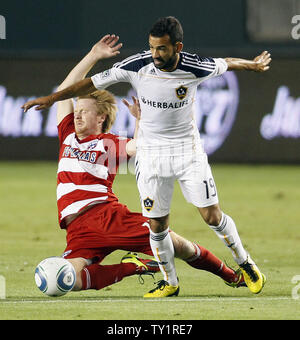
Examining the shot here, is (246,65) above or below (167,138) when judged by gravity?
above

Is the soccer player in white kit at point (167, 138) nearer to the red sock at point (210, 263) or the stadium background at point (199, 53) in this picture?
the red sock at point (210, 263)

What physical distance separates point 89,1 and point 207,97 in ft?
11.1

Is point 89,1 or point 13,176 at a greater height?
point 89,1

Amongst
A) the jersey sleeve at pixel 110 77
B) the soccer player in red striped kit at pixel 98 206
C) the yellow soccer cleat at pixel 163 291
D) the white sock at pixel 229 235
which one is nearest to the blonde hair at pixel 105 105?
the soccer player in red striped kit at pixel 98 206

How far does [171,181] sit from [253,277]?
3.22 feet

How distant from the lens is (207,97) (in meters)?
18.9

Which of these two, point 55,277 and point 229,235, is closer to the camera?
point 55,277

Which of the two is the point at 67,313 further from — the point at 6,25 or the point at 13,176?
the point at 6,25

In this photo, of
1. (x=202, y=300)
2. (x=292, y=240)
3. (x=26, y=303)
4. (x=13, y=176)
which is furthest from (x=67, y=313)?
(x=13, y=176)

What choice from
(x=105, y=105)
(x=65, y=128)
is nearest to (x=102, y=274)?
(x=65, y=128)

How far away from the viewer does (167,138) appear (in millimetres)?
7309

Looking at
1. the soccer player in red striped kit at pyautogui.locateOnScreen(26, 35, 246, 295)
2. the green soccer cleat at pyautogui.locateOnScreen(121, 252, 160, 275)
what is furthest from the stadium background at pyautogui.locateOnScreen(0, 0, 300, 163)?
the green soccer cleat at pyautogui.locateOnScreen(121, 252, 160, 275)

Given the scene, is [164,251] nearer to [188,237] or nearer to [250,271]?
[250,271]

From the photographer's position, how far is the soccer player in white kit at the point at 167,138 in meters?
7.15
